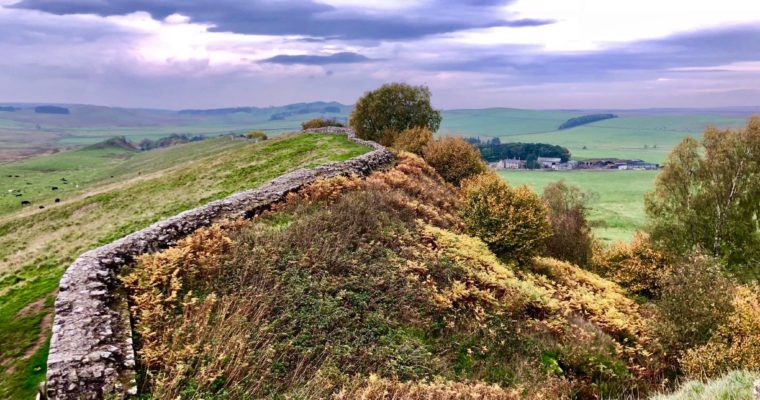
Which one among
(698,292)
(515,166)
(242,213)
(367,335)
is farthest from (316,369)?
(515,166)

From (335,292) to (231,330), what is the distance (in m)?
3.83

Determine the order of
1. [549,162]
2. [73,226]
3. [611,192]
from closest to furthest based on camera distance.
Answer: [73,226] < [611,192] < [549,162]

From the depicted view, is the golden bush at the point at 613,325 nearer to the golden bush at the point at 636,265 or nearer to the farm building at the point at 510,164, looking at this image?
the golden bush at the point at 636,265

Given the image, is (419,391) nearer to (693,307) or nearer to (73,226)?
(693,307)

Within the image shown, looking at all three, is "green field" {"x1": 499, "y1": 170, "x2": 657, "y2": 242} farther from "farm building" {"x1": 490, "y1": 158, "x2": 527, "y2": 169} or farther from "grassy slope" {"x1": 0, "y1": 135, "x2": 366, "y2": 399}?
"grassy slope" {"x1": 0, "y1": 135, "x2": 366, "y2": 399}

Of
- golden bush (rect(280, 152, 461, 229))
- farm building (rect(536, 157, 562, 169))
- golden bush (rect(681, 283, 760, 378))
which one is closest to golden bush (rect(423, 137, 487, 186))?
golden bush (rect(280, 152, 461, 229))

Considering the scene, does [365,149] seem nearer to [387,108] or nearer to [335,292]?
[387,108]

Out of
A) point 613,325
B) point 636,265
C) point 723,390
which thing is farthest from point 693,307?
point 636,265

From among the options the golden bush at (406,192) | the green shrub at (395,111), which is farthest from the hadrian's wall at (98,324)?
the green shrub at (395,111)

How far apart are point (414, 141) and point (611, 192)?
8643 centimetres

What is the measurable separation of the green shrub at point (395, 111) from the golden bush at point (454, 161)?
2155 cm

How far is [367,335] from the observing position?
1233 centimetres

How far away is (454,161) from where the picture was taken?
38.8m

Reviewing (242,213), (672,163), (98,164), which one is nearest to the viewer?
(242,213)
